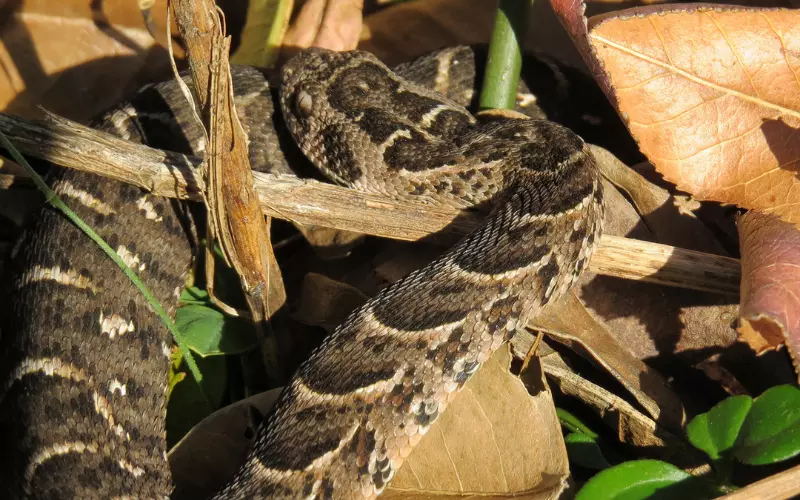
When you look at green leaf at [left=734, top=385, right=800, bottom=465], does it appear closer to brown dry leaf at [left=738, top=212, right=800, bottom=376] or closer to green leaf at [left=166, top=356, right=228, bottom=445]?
brown dry leaf at [left=738, top=212, right=800, bottom=376]

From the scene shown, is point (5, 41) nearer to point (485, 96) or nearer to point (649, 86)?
point (485, 96)

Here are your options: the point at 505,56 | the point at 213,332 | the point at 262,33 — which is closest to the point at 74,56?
the point at 262,33

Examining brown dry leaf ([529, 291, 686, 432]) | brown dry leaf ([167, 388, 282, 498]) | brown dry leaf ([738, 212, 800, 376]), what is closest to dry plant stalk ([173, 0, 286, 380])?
brown dry leaf ([167, 388, 282, 498])

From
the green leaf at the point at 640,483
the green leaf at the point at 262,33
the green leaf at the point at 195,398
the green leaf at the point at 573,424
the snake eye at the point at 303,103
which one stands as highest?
the green leaf at the point at 262,33

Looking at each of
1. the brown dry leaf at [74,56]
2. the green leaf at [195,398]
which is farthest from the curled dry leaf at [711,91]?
the brown dry leaf at [74,56]

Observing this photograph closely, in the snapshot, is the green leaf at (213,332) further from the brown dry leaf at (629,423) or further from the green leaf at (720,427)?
the green leaf at (720,427)

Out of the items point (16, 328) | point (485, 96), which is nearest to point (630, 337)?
point (485, 96)

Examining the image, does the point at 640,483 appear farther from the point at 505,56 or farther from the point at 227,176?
the point at 505,56
